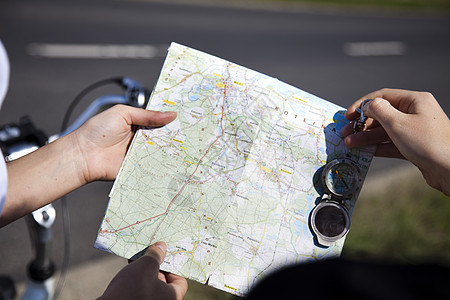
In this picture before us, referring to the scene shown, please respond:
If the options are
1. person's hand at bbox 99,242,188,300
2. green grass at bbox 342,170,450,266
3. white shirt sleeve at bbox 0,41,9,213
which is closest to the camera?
white shirt sleeve at bbox 0,41,9,213

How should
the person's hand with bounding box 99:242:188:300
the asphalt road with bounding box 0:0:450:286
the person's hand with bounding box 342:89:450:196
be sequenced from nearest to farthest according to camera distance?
1. the person's hand with bounding box 99:242:188:300
2. the person's hand with bounding box 342:89:450:196
3. the asphalt road with bounding box 0:0:450:286

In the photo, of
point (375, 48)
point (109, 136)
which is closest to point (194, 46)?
point (375, 48)

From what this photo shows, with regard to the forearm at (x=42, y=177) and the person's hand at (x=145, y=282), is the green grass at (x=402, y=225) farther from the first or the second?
the forearm at (x=42, y=177)

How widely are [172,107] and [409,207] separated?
3275 mm

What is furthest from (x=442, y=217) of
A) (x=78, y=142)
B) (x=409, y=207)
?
(x=78, y=142)

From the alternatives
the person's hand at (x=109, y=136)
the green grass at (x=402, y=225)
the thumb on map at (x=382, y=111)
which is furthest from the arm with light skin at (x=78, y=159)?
the green grass at (x=402, y=225)

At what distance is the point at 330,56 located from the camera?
7.27 metres

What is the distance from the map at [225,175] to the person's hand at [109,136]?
0.06 metres

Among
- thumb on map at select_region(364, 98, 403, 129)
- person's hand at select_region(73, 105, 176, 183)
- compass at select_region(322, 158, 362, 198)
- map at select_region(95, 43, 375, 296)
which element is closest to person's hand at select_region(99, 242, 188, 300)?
map at select_region(95, 43, 375, 296)

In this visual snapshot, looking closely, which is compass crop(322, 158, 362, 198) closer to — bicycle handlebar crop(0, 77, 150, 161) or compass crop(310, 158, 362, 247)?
compass crop(310, 158, 362, 247)

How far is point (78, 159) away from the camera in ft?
6.57

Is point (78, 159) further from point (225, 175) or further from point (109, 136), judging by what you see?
point (225, 175)

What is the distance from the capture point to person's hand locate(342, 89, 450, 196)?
67.9 inches

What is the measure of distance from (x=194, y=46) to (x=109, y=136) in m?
4.80
